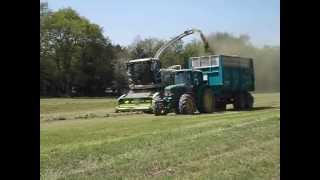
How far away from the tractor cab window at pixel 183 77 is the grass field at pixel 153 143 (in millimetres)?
343

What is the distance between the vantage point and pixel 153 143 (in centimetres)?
488

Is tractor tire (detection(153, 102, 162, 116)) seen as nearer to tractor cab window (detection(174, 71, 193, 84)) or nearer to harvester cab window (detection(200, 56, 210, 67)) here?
tractor cab window (detection(174, 71, 193, 84))

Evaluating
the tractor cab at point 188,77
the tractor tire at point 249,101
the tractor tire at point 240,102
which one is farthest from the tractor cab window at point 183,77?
the tractor tire at point 249,101

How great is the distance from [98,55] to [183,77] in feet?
2.82

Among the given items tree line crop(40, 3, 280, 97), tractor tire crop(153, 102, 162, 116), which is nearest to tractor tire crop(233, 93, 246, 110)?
tree line crop(40, 3, 280, 97)

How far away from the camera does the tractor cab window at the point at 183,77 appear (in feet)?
17.0

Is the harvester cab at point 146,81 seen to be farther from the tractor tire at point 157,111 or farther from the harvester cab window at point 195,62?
the harvester cab window at point 195,62

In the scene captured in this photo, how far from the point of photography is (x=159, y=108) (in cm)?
518

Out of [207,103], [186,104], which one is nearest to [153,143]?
[186,104]
